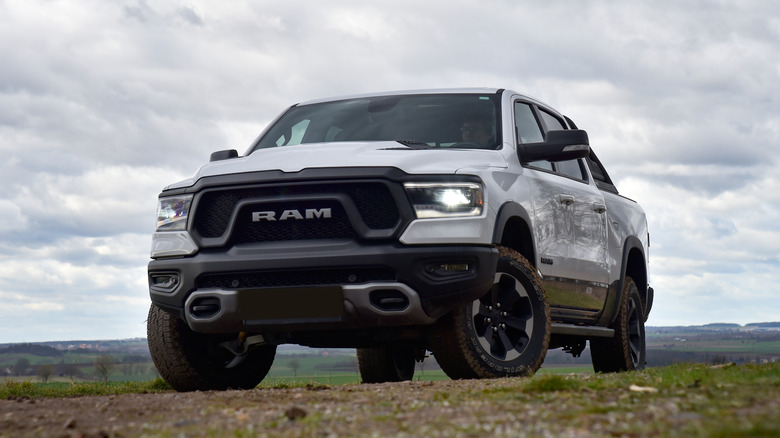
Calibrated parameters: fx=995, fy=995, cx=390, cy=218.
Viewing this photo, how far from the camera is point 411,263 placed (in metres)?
6.01

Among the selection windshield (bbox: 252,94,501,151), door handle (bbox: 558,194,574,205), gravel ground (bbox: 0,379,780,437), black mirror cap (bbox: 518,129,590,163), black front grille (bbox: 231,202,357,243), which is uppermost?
windshield (bbox: 252,94,501,151)

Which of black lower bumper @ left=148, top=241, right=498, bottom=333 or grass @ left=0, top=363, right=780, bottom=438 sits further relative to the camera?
black lower bumper @ left=148, top=241, right=498, bottom=333

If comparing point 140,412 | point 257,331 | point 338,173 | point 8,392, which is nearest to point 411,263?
point 338,173

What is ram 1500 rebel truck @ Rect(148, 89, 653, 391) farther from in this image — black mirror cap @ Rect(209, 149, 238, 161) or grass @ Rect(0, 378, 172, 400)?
grass @ Rect(0, 378, 172, 400)

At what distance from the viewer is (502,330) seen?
21.9 feet

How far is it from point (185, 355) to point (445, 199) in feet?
7.38

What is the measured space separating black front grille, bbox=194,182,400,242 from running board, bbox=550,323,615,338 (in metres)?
1.74

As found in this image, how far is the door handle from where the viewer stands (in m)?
7.77

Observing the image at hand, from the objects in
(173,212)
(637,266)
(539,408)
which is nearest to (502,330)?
(173,212)

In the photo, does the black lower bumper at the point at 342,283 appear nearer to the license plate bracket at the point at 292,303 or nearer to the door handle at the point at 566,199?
the license plate bracket at the point at 292,303

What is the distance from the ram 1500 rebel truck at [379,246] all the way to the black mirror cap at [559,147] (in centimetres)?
1

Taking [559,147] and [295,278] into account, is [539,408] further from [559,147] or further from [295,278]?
[559,147]

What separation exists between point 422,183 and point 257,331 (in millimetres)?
1508

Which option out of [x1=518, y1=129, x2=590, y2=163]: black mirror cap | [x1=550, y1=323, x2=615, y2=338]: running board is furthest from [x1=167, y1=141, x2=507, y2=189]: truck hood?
[x1=550, y1=323, x2=615, y2=338]: running board
